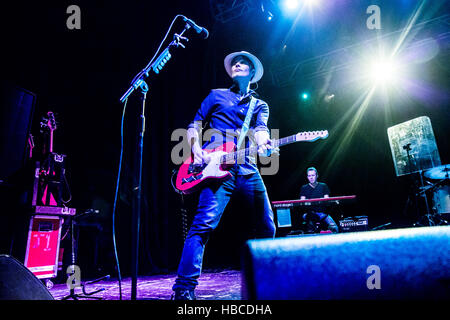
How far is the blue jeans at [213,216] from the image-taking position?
204 centimetres

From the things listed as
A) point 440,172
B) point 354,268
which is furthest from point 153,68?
point 440,172

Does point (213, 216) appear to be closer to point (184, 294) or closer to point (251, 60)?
point (184, 294)

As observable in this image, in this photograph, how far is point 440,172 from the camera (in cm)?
580

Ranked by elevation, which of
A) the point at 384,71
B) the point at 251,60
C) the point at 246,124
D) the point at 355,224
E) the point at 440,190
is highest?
the point at 384,71

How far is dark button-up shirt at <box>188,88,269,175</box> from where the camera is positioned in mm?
2592

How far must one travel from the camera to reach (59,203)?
15.3ft

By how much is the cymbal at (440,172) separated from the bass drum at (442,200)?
0.31 m

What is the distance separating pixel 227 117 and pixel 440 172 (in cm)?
550

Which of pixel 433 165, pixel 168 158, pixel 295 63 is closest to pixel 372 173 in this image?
pixel 433 165
